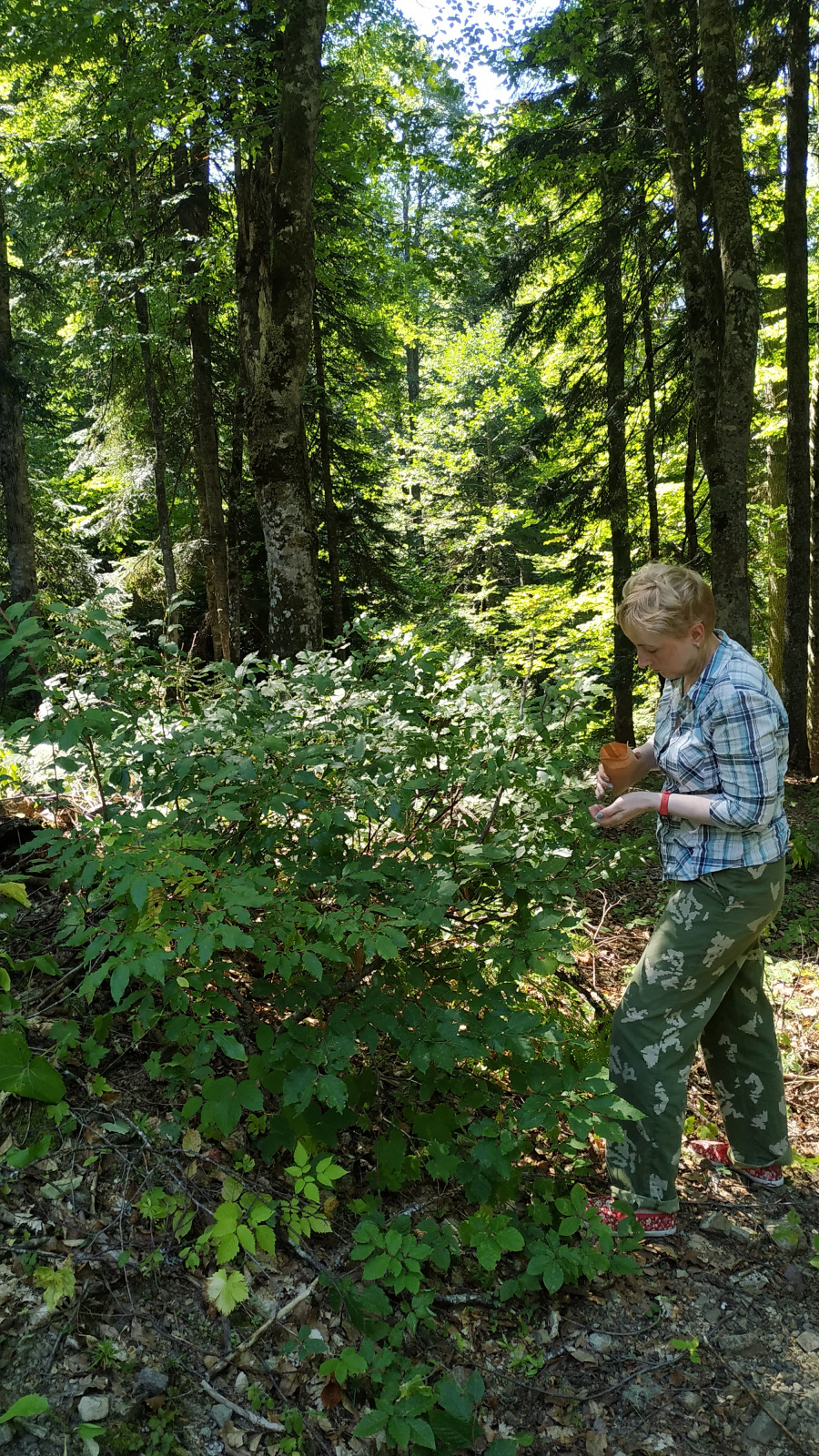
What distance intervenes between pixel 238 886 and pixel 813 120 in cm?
1301

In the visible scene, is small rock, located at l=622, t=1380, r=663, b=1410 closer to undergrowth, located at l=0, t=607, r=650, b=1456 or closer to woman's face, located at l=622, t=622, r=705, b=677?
undergrowth, located at l=0, t=607, r=650, b=1456

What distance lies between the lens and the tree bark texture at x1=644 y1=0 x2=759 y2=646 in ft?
19.3

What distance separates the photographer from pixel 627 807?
2.67 metres

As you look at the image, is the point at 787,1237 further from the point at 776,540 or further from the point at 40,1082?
the point at 776,540

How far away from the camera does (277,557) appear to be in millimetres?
5098

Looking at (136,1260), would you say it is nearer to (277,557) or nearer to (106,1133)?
(106,1133)

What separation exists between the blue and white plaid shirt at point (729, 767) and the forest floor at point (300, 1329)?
1.27 meters

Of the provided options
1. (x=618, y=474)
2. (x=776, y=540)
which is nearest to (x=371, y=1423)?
(x=618, y=474)

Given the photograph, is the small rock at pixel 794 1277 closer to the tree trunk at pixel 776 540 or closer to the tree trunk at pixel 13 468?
the tree trunk at pixel 13 468

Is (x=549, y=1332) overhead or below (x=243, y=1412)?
below

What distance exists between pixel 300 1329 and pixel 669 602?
7.43ft

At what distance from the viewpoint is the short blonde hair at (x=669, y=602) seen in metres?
2.64

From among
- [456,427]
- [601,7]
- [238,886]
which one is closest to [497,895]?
[238,886]

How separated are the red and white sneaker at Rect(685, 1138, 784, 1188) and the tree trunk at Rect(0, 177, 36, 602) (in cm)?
1067
